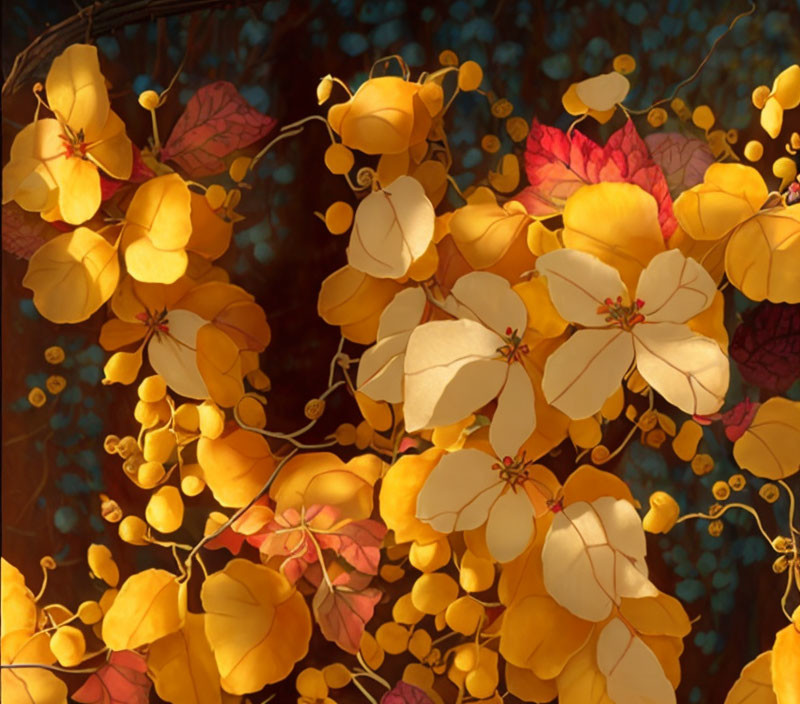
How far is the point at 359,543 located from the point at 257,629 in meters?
0.10

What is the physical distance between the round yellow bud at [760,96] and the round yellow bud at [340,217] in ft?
0.99

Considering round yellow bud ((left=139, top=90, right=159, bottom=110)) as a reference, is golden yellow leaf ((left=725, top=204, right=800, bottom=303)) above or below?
below

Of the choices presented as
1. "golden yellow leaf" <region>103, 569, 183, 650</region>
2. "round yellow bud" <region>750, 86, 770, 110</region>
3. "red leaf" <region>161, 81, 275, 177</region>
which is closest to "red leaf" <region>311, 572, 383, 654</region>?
"golden yellow leaf" <region>103, 569, 183, 650</region>

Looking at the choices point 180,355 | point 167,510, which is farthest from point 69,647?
point 180,355

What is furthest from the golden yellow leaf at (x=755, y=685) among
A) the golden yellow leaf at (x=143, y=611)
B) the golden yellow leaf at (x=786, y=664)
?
the golden yellow leaf at (x=143, y=611)

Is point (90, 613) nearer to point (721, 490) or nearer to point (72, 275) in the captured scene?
point (72, 275)

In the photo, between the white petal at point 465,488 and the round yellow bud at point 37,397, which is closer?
the white petal at point 465,488

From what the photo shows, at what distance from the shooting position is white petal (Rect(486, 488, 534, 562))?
667 millimetres

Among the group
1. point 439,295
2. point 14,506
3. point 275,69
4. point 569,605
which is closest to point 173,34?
point 275,69

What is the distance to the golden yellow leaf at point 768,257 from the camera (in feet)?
2.08

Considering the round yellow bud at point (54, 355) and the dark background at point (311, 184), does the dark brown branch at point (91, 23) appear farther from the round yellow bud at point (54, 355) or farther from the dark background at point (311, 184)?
the round yellow bud at point (54, 355)

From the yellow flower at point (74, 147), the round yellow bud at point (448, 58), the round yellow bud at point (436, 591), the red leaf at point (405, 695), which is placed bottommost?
the red leaf at point (405, 695)

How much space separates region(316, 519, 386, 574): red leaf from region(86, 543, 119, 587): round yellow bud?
0.59 ft

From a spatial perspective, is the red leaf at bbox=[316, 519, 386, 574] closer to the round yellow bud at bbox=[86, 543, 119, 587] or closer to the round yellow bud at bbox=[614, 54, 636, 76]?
the round yellow bud at bbox=[86, 543, 119, 587]
